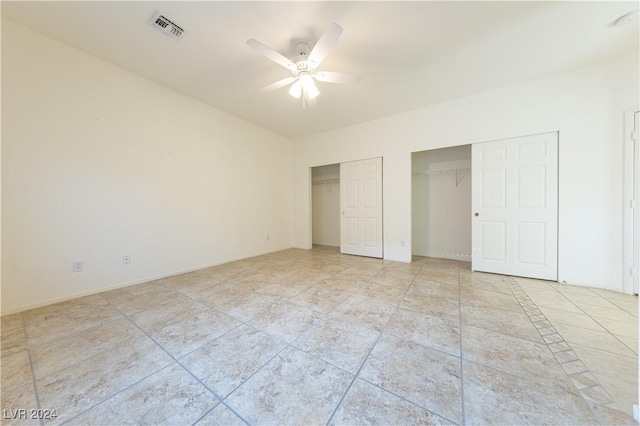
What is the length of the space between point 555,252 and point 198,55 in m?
5.27

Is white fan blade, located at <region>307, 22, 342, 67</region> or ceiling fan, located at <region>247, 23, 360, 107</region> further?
ceiling fan, located at <region>247, 23, 360, 107</region>

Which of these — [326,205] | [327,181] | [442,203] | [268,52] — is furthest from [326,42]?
[326,205]

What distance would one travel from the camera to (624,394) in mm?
1175

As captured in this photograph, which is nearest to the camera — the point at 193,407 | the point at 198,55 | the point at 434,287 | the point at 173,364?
the point at 193,407

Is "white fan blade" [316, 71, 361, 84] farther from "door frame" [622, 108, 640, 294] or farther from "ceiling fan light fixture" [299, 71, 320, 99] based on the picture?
"door frame" [622, 108, 640, 294]

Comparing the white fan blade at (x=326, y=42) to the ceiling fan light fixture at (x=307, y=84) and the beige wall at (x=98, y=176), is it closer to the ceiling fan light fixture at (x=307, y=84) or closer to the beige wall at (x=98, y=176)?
the ceiling fan light fixture at (x=307, y=84)

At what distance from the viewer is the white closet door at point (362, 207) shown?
439cm

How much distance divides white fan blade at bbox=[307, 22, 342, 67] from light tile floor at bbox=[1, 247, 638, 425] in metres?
2.50

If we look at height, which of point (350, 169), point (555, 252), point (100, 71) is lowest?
point (555, 252)

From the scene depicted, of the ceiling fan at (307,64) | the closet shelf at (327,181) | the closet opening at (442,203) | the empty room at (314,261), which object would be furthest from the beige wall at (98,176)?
the closet opening at (442,203)

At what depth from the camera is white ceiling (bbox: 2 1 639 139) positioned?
6.29ft

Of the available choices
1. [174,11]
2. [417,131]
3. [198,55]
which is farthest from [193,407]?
[417,131]

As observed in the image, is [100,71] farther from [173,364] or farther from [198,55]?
[173,364]

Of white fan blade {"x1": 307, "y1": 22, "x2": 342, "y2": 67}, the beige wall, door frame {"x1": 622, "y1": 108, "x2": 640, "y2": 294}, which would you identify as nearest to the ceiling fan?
white fan blade {"x1": 307, "y1": 22, "x2": 342, "y2": 67}
